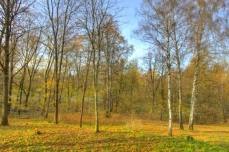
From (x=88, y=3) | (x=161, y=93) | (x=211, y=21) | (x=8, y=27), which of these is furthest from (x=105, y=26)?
(x=161, y=93)

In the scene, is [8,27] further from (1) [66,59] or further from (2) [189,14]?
(1) [66,59]

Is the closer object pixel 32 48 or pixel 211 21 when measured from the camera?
pixel 211 21

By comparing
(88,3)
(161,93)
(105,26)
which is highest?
(88,3)

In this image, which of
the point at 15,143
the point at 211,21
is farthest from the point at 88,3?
the point at 211,21

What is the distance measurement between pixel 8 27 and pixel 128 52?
1693 cm

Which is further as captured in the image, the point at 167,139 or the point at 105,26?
the point at 105,26

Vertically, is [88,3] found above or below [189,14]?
below

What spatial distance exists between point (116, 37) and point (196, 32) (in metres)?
11.2

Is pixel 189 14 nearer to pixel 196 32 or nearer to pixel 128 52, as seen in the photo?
pixel 196 32

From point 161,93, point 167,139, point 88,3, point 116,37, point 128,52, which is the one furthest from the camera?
point 161,93

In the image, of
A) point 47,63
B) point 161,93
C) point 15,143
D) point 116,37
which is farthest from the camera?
point 161,93

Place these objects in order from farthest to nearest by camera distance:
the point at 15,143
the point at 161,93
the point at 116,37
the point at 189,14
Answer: the point at 161,93, the point at 116,37, the point at 189,14, the point at 15,143

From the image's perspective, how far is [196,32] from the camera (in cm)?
1418

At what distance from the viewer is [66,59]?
28.3m
